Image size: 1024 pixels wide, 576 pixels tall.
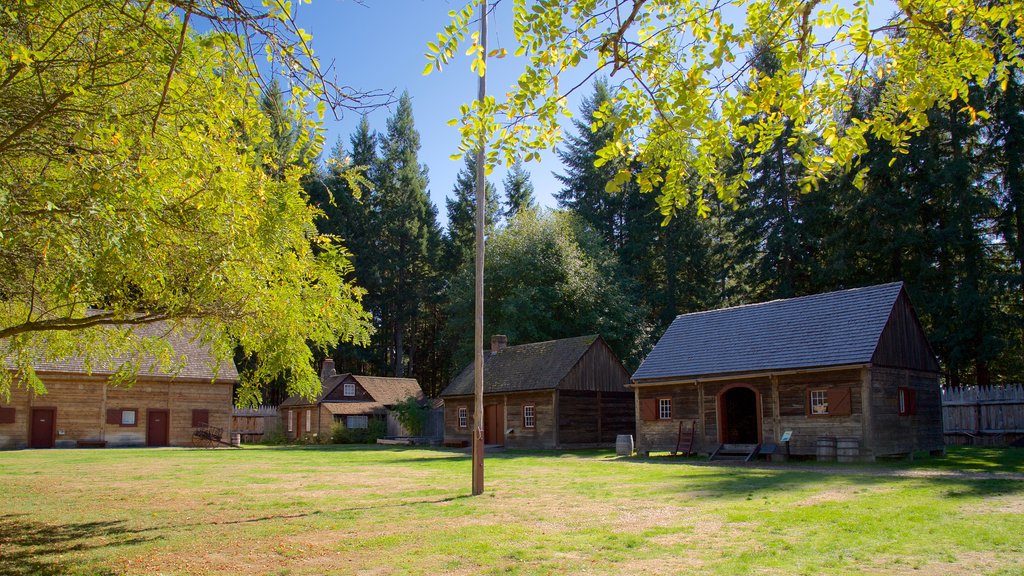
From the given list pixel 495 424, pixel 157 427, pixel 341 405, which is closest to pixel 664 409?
pixel 495 424

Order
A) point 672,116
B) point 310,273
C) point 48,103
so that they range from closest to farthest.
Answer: point 672,116, point 48,103, point 310,273

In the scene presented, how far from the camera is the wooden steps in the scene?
2447cm

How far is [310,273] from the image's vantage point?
419 inches

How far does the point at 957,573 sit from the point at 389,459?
22182mm

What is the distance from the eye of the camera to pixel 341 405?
152 feet

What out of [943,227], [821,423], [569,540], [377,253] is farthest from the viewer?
[377,253]

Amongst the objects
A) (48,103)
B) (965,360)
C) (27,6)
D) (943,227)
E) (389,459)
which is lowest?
(389,459)

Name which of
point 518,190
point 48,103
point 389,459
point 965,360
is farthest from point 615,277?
point 48,103

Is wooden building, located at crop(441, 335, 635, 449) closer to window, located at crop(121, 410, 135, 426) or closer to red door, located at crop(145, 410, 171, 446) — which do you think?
red door, located at crop(145, 410, 171, 446)

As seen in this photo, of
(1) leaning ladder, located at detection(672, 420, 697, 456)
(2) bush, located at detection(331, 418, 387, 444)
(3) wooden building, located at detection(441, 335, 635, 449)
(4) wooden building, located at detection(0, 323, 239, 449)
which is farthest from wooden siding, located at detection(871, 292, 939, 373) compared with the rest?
(2) bush, located at detection(331, 418, 387, 444)

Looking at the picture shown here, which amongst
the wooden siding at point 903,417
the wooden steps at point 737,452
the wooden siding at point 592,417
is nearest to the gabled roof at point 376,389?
the wooden siding at point 592,417

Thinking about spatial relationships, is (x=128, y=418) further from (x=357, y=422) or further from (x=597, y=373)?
(x=597, y=373)

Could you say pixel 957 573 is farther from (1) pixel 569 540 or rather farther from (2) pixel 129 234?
(2) pixel 129 234

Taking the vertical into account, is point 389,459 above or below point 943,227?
below
